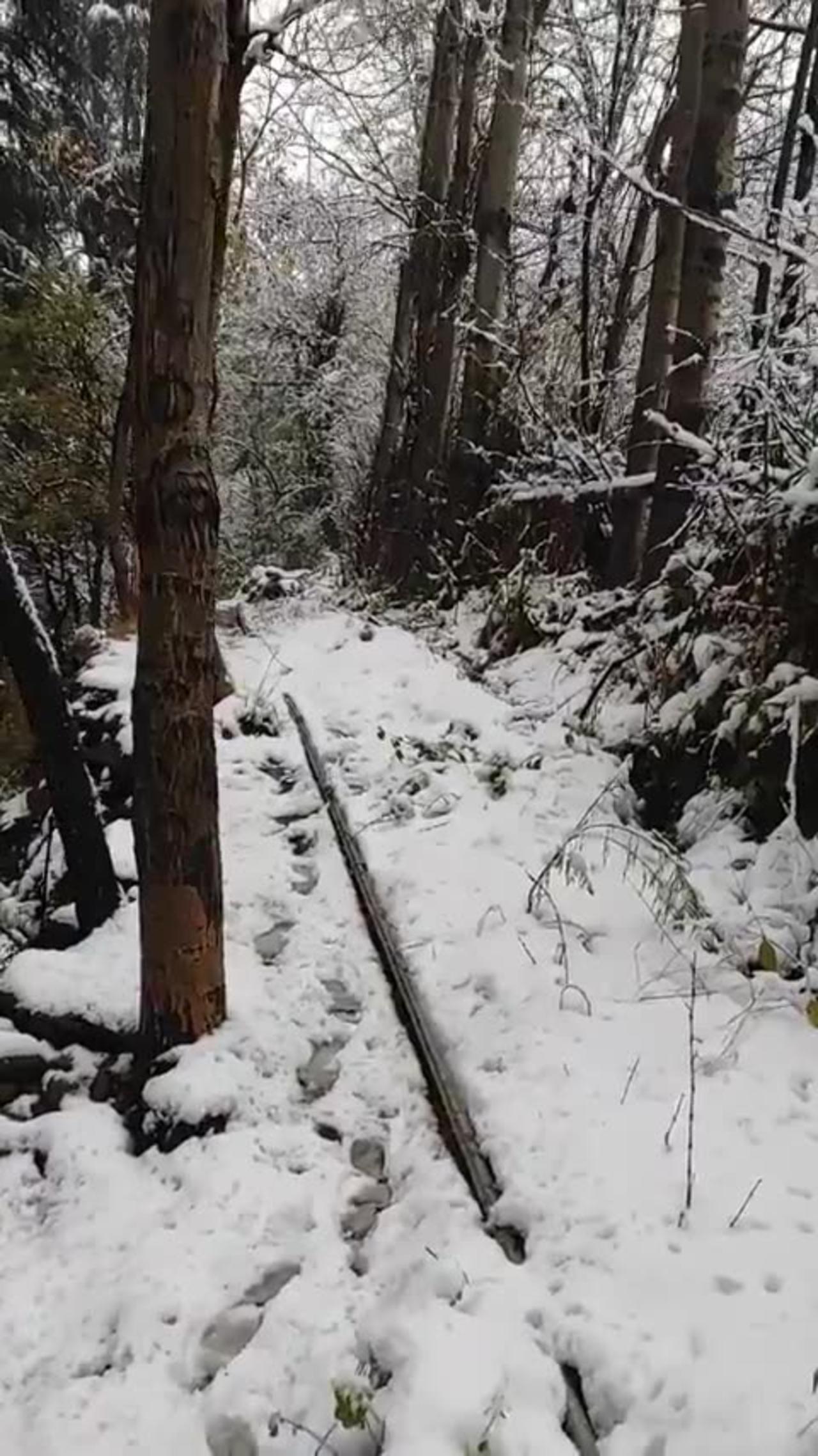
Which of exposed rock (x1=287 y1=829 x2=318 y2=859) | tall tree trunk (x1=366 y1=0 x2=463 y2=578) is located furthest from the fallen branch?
tall tree trunk (x1=366 y1=0 x2=463 y2=578)

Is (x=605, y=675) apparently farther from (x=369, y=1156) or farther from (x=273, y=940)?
(x=369, y=1156)

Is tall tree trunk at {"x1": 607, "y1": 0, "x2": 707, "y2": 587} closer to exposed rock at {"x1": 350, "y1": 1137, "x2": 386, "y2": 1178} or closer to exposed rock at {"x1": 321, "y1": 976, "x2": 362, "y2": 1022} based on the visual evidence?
exposed rock at {"x1": 321, "y1": 976, "x2": 362, "y2": 1022}

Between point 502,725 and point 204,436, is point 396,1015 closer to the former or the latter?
point 204,436

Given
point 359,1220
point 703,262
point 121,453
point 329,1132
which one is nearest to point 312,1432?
point 359,1220

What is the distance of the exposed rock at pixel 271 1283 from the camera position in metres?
2.45

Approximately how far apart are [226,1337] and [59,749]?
2312 mm

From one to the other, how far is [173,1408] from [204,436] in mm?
2296

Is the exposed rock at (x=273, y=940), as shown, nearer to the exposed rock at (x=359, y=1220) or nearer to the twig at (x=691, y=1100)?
the exposed rock at (x=359, y=1220)

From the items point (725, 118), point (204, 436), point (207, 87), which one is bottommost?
point (204, 436)

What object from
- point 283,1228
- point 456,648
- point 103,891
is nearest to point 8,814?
point 103,891

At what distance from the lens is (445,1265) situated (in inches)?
93.9

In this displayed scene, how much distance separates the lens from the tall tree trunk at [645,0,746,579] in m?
5.86

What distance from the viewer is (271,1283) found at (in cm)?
249

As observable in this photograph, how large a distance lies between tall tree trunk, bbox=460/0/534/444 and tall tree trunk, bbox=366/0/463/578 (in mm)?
1026
